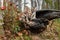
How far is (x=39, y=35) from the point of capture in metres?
6.12

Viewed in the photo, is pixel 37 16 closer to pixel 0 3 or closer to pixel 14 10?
pixel 14 10

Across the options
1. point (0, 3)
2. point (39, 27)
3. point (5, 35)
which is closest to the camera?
point (5, 35)

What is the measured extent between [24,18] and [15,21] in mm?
292

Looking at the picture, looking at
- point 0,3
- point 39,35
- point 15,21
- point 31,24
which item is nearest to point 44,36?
point 39,35

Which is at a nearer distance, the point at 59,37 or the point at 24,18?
the point at 24,18

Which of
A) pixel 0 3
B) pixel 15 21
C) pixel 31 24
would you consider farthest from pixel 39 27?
pixel 0 3

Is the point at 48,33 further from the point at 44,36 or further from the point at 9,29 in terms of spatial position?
the point at 9,29

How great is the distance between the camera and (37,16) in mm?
6359

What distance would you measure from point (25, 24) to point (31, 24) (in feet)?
0.50

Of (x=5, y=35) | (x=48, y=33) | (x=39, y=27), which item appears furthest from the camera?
(x=48, y=33)

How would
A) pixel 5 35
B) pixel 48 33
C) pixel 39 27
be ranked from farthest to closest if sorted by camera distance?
pixel 48 33, pixel 39 27, pixel 5 35

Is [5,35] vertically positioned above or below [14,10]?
below

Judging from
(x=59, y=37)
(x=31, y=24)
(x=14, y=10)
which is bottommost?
(x=59, y=37)

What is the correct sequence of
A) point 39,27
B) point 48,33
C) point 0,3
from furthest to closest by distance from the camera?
1. point 0,3
2. point 48,33
3. point 39,27
